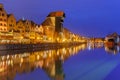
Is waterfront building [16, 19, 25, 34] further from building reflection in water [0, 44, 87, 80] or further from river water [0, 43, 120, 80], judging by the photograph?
river water [0, 43, 120, 80]

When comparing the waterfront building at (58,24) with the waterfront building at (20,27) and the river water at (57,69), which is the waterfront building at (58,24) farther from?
the river water at (57,69)

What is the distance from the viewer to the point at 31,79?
2117 centimetres

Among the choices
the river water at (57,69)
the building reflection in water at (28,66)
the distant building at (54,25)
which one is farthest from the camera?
the distant building at (54,25)

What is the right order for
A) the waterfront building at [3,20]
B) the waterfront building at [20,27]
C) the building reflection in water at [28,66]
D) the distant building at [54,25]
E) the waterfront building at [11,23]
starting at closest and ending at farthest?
the building reflection in water at [28,66] < the waterfront building at [3,20] < the waterfront building at [11,23] < the waterfront building at [20,27] < the distant building at [54,25]

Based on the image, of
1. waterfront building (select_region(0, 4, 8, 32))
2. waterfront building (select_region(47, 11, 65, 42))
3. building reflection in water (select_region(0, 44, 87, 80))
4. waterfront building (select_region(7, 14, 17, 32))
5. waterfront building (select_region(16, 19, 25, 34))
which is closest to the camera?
building reflection in water (select_region(0, 44, 87, 80))

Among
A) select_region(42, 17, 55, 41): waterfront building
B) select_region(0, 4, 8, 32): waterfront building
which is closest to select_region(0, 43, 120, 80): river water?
select_region(0, 4, 8, 32): waterfront building

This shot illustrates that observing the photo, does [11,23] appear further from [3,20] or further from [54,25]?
[54,25]

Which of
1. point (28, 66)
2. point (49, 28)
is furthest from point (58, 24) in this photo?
point (28, 66)

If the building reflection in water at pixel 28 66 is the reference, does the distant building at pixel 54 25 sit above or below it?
above

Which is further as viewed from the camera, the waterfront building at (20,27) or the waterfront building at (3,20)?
the waterfront building at (20,27)

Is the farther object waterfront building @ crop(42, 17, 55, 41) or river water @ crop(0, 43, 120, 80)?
waterfront building @ crop(42, 17, 55, 41)

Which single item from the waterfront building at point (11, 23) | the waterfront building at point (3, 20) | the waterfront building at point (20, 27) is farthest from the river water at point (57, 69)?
the waterfront building at point (20, 27)

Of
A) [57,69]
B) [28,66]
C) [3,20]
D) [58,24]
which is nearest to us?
[57,69]

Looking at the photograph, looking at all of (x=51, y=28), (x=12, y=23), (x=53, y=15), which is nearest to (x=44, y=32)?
(x=51, y=28)
